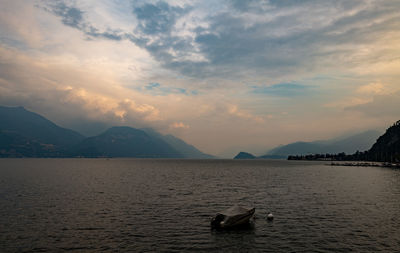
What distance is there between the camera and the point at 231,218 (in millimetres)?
35500

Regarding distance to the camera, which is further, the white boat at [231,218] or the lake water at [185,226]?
the white boat at [231,218]

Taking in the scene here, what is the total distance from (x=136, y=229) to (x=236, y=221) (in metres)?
14.3

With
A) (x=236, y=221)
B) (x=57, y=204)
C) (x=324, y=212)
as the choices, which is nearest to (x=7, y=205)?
(x=57, y=204)

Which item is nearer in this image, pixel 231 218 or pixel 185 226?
pixel 231 218

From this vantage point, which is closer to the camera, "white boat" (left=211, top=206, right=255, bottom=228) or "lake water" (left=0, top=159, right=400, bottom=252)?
"lake water" (left=0, top=159, right=400, bottom=252)

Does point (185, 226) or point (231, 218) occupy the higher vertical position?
point (231, 218)

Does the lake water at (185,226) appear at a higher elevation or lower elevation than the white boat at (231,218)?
lower

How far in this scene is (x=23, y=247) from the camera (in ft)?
90.9

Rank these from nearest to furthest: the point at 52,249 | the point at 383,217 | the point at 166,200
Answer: the point at 52,249
the point at 383,217
the point at 166,200

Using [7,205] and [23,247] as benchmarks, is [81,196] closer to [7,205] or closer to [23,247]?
[7,205]

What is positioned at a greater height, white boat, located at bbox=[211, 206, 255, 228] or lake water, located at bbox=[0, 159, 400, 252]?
white boat, located at bbox=[211, 206, 255, 228]

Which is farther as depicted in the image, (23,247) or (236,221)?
(236,221)

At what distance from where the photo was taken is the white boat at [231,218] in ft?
116

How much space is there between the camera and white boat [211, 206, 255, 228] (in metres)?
35.3
